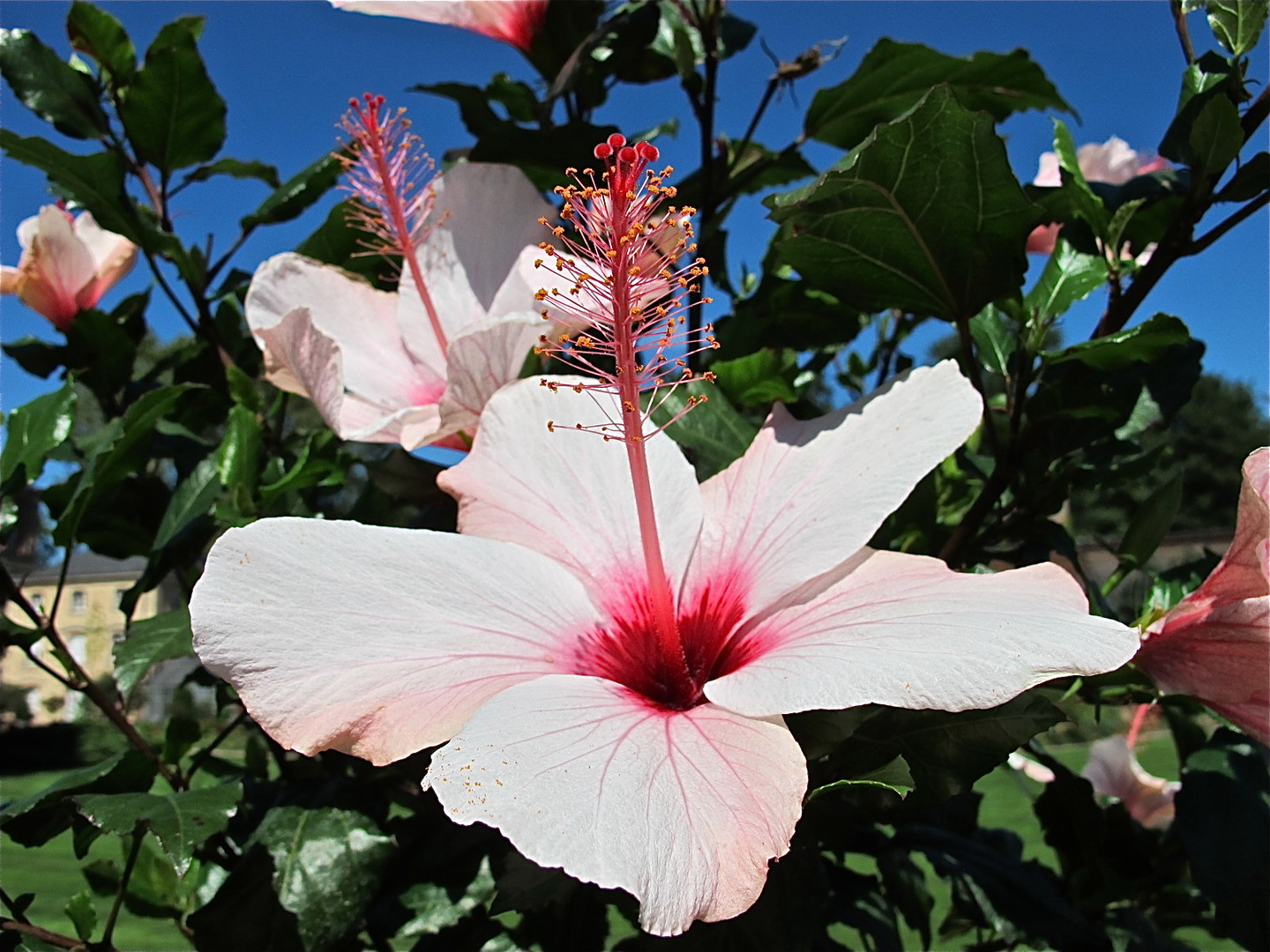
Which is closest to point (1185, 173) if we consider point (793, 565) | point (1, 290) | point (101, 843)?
point (793, 565)

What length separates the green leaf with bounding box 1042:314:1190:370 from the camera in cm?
87

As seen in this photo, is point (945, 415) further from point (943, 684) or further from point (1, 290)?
point (1, 290)

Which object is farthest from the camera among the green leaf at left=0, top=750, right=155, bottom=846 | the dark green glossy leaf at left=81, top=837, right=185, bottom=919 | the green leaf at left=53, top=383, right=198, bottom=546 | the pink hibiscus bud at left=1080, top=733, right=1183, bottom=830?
the pink hibiscus bud at left=1080, top=733, right=1183, bottom=830

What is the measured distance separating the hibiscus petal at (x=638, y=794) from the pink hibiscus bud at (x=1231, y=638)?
378 millimetres

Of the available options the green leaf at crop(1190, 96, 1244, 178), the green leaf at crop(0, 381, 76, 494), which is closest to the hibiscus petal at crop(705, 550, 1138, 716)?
the green leaf at crop(1190, 96, 1244, 178)

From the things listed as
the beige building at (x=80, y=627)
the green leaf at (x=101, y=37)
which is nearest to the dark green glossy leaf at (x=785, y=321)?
the green leaf at (x=101, y=37)

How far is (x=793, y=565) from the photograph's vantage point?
2.57ft

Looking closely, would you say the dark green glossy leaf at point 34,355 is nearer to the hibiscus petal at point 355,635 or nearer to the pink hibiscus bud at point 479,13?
the pink hibiscus bud at point 479,13

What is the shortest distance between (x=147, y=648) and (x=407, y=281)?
0.45 meters

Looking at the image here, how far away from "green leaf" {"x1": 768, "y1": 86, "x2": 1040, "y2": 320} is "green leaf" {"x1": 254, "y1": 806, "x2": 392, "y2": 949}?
67 centimetres

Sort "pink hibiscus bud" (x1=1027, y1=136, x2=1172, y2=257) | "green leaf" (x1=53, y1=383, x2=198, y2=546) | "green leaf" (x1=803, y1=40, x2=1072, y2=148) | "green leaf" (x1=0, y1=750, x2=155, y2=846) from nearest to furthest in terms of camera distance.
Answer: "green leaf" (x1=0, y1=750, x2=155, y2=846)
"green leaf" (x1=53, y1=383, x2=198, y2=546)
"green leaf" (x1=803, y1=40, x2=1072, y2=148)
"pink hibiscus bud" (x1=1027, y1=136, x2=1172, y2=257)

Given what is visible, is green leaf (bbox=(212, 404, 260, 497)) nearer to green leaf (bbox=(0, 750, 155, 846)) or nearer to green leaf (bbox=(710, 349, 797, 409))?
green leaf (bbox=(0, 750, 155, 846))

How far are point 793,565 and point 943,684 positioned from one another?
21 centimetres

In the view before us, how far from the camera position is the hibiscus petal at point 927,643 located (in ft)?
1.92
